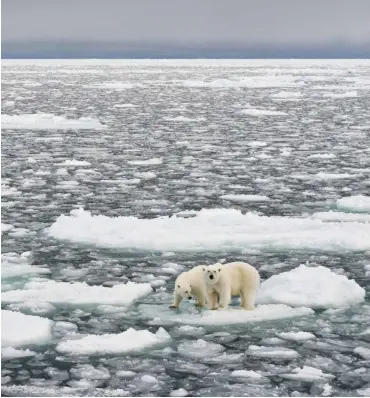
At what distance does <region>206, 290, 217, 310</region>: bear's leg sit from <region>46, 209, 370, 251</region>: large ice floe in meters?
2.24

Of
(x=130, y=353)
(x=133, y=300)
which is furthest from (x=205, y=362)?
(x=133, y=300)

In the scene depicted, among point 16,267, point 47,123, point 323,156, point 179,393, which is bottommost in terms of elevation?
point 179,393

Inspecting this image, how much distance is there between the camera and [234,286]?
23.4ft

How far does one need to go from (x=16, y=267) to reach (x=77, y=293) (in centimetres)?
118

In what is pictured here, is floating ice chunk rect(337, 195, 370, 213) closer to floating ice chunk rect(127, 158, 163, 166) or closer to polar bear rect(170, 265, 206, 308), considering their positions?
polar bear rect(170, 265, 206, 308)

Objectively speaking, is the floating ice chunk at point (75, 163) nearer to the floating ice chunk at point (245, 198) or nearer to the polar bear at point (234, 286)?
the floating ice chunk at point (245, 198)

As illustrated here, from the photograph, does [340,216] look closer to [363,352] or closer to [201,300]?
[201,300]

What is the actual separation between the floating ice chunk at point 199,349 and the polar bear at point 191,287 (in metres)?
0.72

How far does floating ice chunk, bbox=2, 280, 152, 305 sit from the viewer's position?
24.5ft

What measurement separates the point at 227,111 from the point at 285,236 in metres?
21.9

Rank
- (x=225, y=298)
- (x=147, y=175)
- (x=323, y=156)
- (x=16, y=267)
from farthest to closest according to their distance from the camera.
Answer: (x=323, y=156)
(x=147, y=175)
(x=16, y=267)
(x=225, y=298)

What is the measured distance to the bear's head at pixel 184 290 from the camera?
7082 millimetres

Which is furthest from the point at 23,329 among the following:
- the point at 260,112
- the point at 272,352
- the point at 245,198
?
the point at 260,112

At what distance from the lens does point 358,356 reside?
20.4 ft
